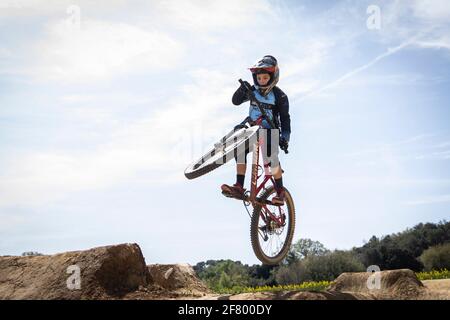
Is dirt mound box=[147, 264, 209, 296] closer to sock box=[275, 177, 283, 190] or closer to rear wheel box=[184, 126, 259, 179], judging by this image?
sock box=[275, 177, 283, 190]

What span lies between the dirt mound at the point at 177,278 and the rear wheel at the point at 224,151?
649 cm

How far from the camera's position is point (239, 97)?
12062mm

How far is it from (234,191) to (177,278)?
678cm

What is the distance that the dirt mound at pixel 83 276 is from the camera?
10.9 metres

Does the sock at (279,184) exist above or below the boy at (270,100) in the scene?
below

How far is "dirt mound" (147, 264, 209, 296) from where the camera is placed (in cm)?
1620

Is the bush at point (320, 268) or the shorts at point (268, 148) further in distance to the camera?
the bush at point (320, 268)

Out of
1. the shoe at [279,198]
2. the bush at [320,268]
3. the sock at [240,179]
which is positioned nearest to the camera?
the sock at [240,179]

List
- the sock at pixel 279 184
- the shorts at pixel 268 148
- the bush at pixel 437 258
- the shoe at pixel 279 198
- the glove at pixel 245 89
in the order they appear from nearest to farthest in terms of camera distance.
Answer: the shorts at pixel 268 148
the glove at pixel 245 89
the shoe at pixel 279 198
the sock at pixel 279 184
the bush at pixel 437 258

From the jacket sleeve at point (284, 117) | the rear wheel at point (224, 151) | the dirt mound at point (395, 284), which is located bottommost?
the dirt mound at point (395, 284)

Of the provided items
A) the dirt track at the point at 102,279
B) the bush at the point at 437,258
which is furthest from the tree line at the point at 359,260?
the dirt track at the point at 102,279

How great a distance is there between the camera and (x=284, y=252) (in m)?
13.1

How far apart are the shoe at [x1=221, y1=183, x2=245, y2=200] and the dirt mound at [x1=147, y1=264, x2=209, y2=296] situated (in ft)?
19.6

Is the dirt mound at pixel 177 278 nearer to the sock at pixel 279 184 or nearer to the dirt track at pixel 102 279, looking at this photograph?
the dirt track at pixel 102 279
